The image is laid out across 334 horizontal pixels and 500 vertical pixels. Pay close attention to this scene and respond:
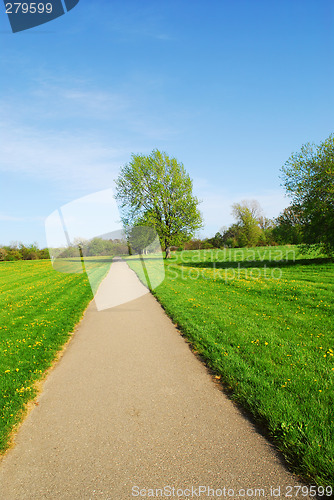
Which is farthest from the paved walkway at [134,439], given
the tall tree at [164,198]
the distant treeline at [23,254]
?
the distant treeline at [23,254]

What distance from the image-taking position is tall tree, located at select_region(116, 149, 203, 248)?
36.7 metres

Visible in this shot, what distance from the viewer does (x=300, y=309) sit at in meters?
9.02

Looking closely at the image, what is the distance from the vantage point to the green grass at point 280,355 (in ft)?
10.1

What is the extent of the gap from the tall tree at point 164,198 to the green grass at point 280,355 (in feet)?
84.2

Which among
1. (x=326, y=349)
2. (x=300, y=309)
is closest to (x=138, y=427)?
(x=326, y=349)

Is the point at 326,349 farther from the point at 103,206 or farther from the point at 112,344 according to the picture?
the point at 103,206

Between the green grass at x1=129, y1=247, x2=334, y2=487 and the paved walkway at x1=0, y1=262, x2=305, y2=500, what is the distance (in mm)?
305

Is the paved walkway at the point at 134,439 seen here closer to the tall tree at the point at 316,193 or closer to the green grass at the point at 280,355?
the green grass at the point at 280,355

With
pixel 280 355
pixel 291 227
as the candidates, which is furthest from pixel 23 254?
pixel 280 355

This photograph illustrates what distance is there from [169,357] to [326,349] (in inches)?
131

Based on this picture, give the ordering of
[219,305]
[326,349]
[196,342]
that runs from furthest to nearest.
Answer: [219,305]
[196,342]
[326,349]

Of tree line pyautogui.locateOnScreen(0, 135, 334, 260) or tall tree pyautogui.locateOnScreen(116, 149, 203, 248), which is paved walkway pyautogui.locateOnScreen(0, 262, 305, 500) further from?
tall tree pyautogui.locateOnScreen(116, 149, 203, 248)

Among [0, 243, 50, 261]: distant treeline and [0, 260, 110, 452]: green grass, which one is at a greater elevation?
[0, 243, 50, 261]: distant treeline

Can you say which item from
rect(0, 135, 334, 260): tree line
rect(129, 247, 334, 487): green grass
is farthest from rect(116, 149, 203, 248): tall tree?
rect(129, 247, 334, 487): green grass
